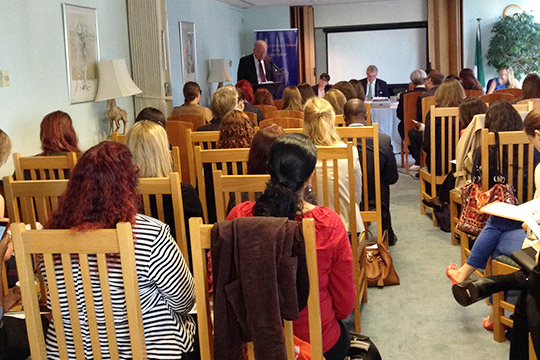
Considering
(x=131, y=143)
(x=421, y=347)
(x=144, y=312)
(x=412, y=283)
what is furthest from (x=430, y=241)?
(x=144, y=312)

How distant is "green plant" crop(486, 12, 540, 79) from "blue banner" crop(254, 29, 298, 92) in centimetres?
366

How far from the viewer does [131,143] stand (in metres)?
2.99

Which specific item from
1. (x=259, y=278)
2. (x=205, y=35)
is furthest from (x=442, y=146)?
(x=205, y=35)

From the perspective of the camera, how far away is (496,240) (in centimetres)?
324

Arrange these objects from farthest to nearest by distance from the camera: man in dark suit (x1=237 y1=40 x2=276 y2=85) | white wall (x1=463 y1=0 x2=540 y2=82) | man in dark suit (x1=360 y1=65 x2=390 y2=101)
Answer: white wall (x1=463 y1=0 x2=540 y2=82), man in dark suit (x1=237 y1=40 x2=276 y2=85), man in dark suit (x1=360 y1=65 x2=390 y2=101)

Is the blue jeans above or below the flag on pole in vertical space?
below

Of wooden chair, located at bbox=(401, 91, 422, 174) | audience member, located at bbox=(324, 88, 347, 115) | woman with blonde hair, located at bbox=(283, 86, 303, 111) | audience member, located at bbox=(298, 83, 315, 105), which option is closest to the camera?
audience member, located at bbox=(324, 88, 347, 115)

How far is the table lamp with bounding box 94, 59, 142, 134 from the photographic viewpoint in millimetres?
6348

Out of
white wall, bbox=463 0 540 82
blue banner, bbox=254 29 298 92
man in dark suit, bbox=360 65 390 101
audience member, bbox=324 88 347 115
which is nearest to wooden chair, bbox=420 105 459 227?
audience member, bbox=324 88 347 115

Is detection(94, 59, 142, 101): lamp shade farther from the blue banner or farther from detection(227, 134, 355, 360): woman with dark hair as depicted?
the blue banner

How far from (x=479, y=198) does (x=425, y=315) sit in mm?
704

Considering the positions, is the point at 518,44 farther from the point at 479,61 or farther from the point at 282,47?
the point at 282,47

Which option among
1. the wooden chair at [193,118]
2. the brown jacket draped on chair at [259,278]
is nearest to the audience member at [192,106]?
the wooden chair at [193,118]

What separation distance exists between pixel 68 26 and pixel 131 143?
11.7ft
